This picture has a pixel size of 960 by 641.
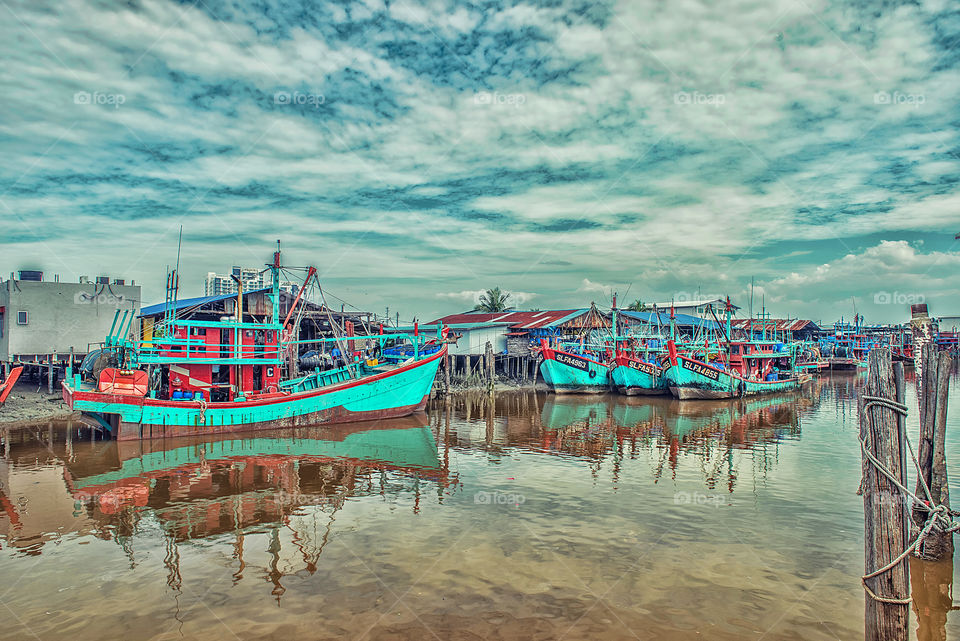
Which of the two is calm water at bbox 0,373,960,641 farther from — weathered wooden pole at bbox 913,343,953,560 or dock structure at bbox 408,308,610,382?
dock structure at bbox 408,308,610,382

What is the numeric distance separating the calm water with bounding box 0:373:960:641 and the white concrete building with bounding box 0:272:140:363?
9.19 m

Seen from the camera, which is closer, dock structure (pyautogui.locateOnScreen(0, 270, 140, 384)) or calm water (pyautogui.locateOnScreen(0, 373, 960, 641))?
calm water (pyautogui.locateOnScreen(0, 373, 960, 641))

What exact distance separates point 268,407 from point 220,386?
181cm

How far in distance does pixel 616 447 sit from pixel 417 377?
30.6 feet

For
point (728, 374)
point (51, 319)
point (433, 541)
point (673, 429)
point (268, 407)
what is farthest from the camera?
point (728, 374)

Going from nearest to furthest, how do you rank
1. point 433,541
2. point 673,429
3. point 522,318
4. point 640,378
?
1. point 433,541
2. point 673,429
3. point 640,378
4. point 522,318

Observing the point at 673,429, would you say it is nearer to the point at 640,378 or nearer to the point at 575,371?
the point at 640,378

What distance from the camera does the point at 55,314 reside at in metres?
25.8

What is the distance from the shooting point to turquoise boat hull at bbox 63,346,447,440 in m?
17.8

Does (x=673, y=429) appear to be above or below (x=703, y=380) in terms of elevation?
below
